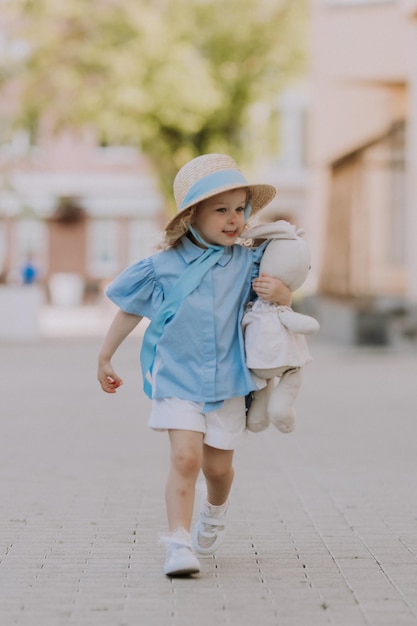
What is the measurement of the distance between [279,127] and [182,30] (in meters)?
6.99

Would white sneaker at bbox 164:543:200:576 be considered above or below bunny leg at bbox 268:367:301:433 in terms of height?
below

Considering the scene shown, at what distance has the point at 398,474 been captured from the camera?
27.9ft

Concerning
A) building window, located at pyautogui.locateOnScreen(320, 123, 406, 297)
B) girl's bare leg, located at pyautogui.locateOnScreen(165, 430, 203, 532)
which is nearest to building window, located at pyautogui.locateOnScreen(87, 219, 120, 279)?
building window, located at pyautogui.locateOnScreen(320, 123, 406, 297)

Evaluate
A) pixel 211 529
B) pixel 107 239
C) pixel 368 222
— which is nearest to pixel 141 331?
pixel 368 222

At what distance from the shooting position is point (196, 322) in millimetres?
5570

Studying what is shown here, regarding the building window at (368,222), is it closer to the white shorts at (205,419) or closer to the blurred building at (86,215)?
the white shorts at (205,419)

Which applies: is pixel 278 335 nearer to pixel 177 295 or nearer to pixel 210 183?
pixel 177 295

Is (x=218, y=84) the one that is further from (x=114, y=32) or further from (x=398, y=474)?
(x=398, y=474)

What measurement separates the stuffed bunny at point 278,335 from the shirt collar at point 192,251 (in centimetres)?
13

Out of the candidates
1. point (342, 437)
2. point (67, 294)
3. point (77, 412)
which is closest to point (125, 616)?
point (342, 437)

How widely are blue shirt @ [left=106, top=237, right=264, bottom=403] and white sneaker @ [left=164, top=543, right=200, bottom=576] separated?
22.1 inches

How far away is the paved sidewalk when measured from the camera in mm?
4914

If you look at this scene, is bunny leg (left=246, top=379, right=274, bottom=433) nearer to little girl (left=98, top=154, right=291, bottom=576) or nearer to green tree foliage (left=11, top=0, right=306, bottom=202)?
little girl (left=98, top=154, right=291, bottom=576)

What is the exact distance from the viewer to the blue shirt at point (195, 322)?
554 cm
